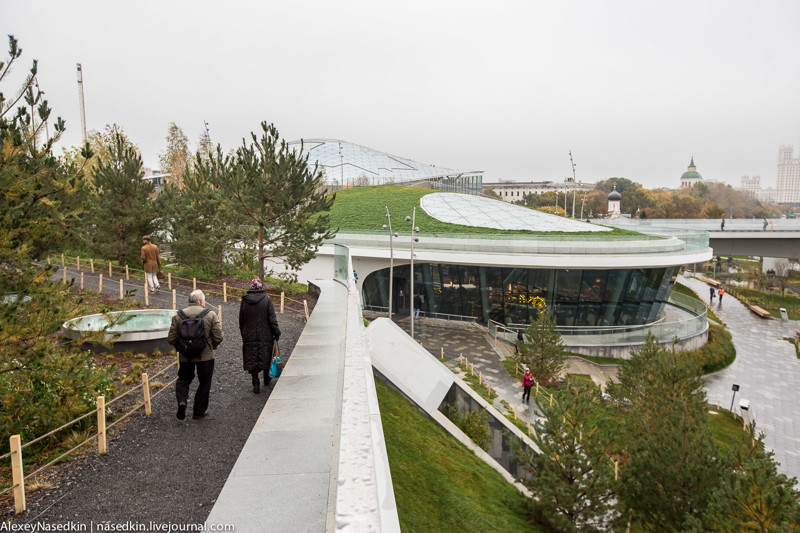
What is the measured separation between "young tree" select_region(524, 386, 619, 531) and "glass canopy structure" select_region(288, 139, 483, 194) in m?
61.5

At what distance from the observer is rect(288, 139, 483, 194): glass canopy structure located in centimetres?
7375

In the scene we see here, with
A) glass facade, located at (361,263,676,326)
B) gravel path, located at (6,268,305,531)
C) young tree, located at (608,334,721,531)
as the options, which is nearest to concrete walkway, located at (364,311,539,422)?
glass facade, located at (361,263,676,326)

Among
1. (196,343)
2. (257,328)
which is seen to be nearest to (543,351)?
(257,328)

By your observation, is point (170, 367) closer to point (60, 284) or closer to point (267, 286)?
point (60, 284)

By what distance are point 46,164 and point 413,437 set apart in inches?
280

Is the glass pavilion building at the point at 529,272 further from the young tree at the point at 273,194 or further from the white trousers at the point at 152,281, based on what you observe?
the white trousers at the point at 152,281

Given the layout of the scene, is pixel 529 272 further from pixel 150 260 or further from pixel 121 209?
pixel 121 209

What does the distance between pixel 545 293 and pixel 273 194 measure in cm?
1739

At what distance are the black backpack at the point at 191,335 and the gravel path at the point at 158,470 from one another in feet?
3.58

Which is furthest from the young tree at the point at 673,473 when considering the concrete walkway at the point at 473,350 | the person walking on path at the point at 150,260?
the person walking on path at the point at 150,260

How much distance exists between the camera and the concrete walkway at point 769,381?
58.5 ft

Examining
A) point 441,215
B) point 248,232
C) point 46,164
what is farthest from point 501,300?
point 46,164

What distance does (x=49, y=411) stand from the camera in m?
6.23

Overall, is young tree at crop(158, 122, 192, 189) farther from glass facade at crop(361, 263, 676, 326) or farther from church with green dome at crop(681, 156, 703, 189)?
Answer: church with green dome at crop(681, 156, 703, 189)
